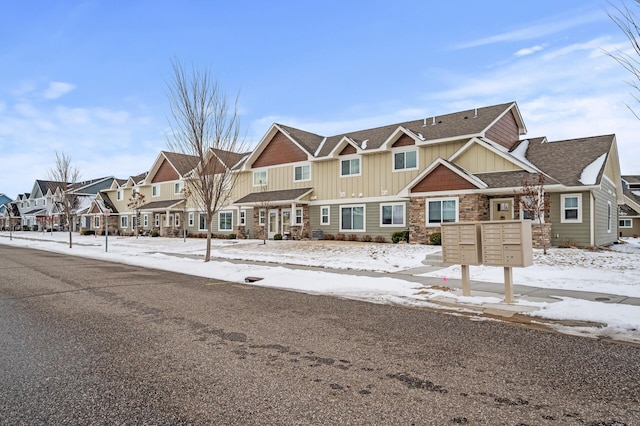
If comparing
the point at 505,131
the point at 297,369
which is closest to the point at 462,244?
the point at 297,369

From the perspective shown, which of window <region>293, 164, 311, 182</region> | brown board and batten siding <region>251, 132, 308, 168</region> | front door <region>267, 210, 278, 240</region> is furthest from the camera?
front door <region>267, 210, 278, 240</region>

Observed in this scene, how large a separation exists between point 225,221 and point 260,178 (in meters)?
5.50

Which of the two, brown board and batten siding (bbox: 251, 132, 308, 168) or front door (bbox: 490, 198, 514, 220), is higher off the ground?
brown board and batten siding (bbox: 251, 132, 308, 168)

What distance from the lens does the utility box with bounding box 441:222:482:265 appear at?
904 centimetres

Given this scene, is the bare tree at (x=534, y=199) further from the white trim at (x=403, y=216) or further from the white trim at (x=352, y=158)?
the white trim at (x=352, y=158)

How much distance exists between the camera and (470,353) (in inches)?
214

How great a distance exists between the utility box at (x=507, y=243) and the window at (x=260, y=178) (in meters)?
25.8

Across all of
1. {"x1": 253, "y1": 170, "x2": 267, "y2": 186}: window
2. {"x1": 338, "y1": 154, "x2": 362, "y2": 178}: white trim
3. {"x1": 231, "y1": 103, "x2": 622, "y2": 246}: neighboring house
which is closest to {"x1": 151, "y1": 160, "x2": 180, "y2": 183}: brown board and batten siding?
{"x1": 231, "y1": 103, "x2": 622, "y2": 246}: neighboring house

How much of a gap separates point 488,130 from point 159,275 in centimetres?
1908

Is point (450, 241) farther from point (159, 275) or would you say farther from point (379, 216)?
point (379, 216)

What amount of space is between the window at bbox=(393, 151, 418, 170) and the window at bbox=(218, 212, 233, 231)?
15.9 meters

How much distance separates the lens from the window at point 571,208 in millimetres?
20048

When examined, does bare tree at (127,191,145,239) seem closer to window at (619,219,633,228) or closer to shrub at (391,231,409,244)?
shrub at (391,231,409,244)

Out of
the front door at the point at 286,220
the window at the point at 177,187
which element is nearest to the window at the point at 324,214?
the front door at the point at 286,220
